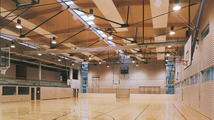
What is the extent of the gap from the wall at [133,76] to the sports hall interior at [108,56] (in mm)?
167

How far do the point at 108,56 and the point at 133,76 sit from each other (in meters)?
10.8

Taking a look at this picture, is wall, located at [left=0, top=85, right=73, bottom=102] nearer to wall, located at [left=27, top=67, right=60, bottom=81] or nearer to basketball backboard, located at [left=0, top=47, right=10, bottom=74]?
wall, located at [left=27, top=67, right=60, bottom=81]

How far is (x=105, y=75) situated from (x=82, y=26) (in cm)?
1911

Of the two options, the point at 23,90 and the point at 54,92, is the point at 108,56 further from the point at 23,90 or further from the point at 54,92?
the point at 23,90

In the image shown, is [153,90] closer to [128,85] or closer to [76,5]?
[128,85]

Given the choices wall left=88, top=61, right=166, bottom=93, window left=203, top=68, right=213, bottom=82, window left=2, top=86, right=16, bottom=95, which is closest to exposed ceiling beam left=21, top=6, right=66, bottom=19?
window left=2, top=86, right=16, bottom=95

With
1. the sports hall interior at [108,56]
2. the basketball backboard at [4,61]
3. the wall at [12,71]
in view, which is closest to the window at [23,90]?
the sports hall interior at [108,56]

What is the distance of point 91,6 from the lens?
40.9 feet

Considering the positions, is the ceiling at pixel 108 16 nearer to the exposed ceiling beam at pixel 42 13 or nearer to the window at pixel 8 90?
the exposed ceiling beam at pixel 42 13

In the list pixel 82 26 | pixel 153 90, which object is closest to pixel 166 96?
pixel 153 90

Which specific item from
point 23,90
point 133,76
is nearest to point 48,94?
point 23,90

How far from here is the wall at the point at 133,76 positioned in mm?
32500

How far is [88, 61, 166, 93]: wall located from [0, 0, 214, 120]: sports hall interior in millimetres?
167

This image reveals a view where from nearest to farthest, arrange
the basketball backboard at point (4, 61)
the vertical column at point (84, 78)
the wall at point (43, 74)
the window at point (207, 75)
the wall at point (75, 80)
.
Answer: the window at point (207, 75) < the basketball backboard at point (4, 61) < the wall at point (43, 74) < the wall at point (75, 80) < the vertical column at point (84, 78)
